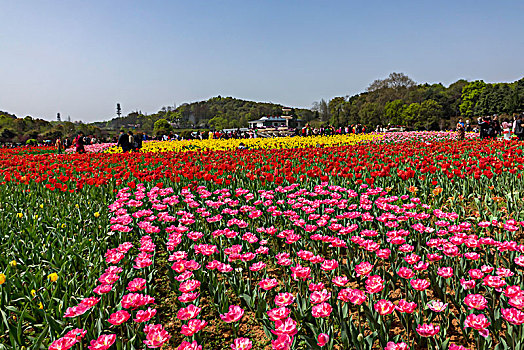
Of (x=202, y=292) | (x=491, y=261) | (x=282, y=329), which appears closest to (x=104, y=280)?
(x=202, y=292)

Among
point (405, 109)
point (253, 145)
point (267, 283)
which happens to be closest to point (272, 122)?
point (405, 109)

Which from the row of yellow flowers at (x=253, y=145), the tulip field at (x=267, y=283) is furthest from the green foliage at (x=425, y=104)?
the tulip field at (x=267, y=283)

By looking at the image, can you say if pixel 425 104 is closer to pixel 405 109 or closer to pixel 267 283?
pixel 405 109

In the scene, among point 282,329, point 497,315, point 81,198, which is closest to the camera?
point 282,329

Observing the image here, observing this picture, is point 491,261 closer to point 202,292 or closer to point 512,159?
point 202,292

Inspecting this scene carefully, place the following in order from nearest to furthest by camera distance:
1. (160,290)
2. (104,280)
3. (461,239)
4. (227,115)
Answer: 1. (104,280)
2. (461,239)
3. (160,290)
4. (227,115)

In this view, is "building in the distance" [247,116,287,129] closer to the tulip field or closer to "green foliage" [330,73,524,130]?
"green foliage" [330,73,524,130]

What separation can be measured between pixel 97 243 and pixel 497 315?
136 inches

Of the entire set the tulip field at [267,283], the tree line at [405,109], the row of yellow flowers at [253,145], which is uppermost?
the tree line at [405,109]

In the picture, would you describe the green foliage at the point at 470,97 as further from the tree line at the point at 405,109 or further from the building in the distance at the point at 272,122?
the building in the distance at the point at 272,122

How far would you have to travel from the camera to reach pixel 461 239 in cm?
274

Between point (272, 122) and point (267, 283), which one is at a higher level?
point (272, 122)

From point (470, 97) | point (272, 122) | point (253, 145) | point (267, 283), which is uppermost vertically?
point (470, 97)

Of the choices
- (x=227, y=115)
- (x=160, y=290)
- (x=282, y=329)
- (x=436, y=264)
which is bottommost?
(x=160, y=290)
